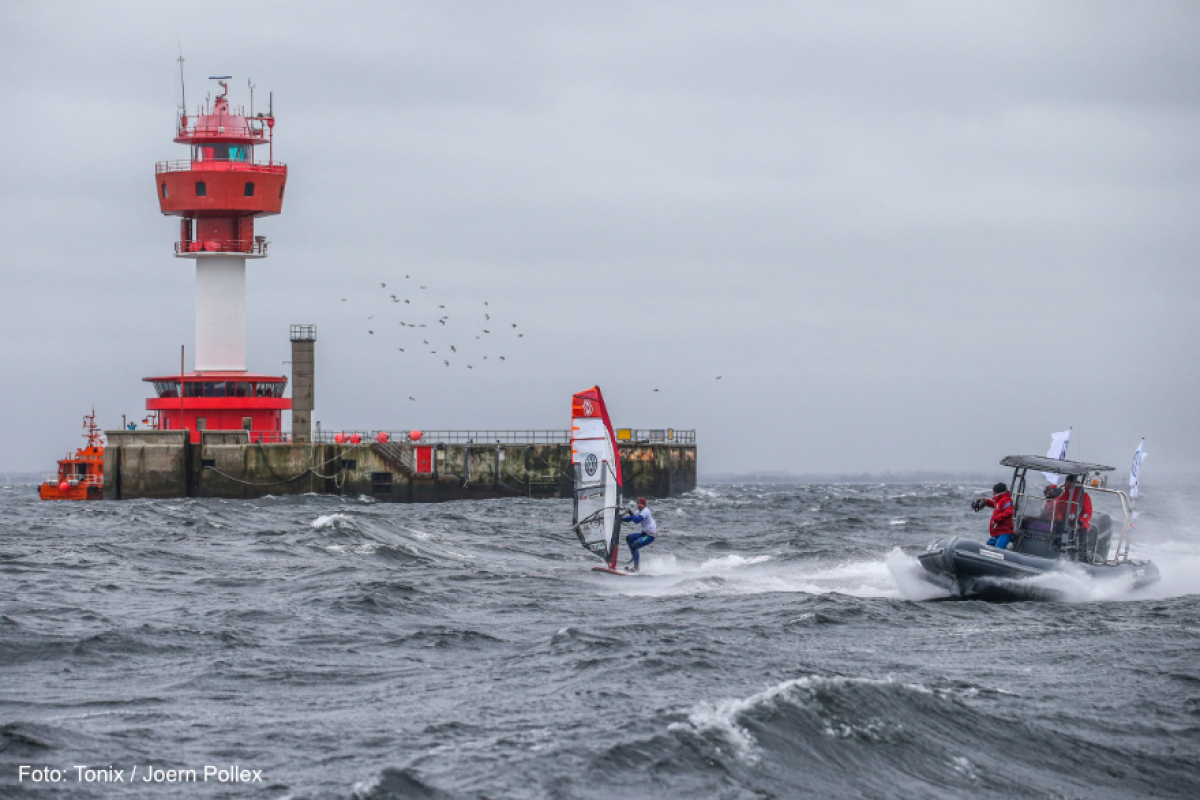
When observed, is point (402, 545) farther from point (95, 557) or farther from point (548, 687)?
point (548, 687)

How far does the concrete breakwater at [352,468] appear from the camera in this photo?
5162 cm

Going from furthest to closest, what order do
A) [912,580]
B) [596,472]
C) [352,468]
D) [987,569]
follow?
[352,468], [596,472], [912,580], [987,569]

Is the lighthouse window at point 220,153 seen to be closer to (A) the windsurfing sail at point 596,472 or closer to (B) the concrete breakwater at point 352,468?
(B) the concrete breakwater at point 352,468

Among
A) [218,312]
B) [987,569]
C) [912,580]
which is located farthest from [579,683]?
[218,312]

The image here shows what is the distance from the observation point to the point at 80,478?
2228 inches

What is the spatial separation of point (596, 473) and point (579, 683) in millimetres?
11004

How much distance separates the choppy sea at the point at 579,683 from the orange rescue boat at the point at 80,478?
32.5 meters

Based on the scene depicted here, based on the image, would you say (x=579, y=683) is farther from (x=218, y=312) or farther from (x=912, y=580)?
(x=218, y=312)

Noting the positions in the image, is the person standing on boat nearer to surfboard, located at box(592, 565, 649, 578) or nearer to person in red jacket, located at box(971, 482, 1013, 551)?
surfboard, located at box(592, 565, 649, 578)

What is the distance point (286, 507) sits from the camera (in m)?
44.8

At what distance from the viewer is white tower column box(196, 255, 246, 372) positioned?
55406 mm

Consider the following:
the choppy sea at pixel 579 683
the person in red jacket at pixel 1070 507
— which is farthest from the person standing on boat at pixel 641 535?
the person in red jacket at pixel 1070 507

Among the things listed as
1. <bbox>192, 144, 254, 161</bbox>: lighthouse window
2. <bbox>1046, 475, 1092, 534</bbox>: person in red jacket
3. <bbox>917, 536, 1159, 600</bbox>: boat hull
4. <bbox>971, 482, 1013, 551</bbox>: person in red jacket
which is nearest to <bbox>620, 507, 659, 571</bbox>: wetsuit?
<bbox>917, 536, 1159, 600</bbox>: boat hull

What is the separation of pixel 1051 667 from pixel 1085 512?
7169 millimetres
